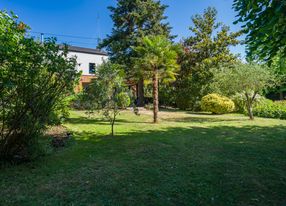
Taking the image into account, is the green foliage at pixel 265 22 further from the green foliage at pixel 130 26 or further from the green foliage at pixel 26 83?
the green foliage at pixel 130 26

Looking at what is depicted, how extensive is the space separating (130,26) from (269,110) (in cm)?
1546

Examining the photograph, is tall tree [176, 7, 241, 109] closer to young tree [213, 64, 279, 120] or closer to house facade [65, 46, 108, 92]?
young tree [213, 64, 279, 120]

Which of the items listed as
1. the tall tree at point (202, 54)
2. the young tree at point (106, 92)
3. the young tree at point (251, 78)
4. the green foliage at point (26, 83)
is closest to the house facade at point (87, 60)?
the tall tree at point (202, 54)

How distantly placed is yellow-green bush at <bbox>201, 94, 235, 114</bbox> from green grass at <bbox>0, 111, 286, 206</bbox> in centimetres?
1059

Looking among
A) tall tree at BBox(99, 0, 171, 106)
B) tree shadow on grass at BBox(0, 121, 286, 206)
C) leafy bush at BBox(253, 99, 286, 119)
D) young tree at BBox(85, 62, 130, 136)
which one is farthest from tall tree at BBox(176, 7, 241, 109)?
tree shadow on grass at BBox(0, 121, 286, 206)

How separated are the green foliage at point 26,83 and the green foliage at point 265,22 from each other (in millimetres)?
3935

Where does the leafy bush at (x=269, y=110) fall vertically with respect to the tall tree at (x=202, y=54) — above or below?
below

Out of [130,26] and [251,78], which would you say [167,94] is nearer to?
[130,26]

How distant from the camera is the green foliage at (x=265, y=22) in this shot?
3.37 m

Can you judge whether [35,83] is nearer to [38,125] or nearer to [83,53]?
[38,125]

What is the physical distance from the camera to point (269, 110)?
1605 centimetres

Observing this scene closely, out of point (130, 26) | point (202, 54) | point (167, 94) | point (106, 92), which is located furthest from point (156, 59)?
point (167, 94)

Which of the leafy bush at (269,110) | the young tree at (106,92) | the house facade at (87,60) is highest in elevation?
the house facade at (87,60)

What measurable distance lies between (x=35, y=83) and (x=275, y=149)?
7031 mm
